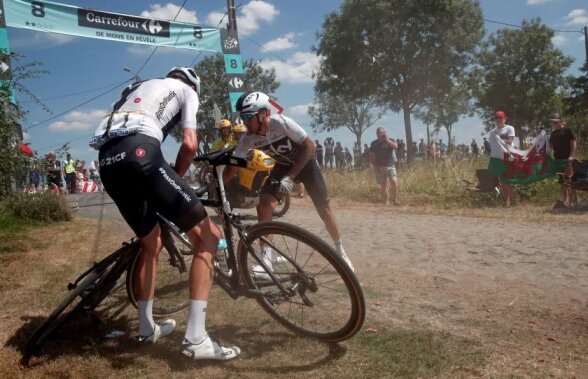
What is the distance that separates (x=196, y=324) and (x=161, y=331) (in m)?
0.59

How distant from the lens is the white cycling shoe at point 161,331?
10.7ft

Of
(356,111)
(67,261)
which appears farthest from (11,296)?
(356,111)

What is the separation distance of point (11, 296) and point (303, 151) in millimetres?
3107

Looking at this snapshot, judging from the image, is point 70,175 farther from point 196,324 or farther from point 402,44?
point 196,324

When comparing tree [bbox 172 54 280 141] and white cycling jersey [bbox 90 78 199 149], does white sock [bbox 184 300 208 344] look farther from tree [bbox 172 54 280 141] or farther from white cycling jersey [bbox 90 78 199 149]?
tree [bbox 172 54 280 141]

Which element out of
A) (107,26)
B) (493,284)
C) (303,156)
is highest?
(107,26)

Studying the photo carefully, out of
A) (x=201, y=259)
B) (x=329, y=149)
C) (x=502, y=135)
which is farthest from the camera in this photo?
(x=329, y=149)

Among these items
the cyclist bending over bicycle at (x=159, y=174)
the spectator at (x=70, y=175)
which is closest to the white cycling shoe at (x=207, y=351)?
the cyclist bending over bicycle at (x=159, y=174)

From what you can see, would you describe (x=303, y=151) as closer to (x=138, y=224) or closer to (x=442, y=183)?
(x=138, y=224)

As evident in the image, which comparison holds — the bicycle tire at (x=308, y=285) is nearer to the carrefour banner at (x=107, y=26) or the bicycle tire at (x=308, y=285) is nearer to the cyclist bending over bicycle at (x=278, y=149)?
the cyclist bending over bicycle at (x=278, y=149)

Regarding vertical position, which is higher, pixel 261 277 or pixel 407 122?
pixel 407 122

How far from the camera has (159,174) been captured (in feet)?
9.25

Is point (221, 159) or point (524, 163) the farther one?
point (524, 163)

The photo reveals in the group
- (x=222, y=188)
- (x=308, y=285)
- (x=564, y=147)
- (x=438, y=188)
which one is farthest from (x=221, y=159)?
(x=438, y=188)
